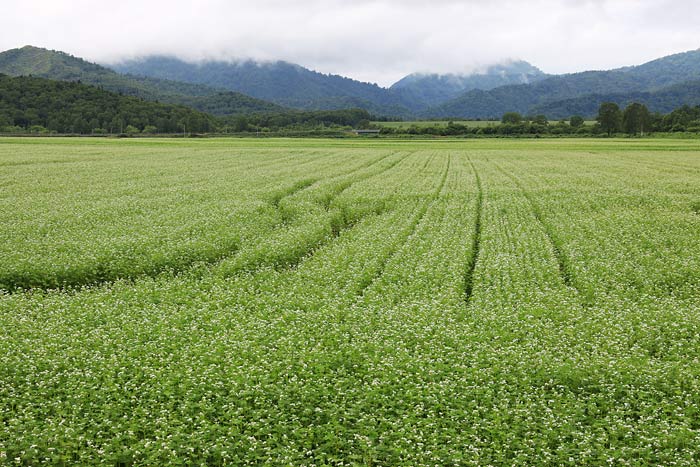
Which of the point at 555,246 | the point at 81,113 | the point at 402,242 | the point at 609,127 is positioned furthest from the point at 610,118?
the point at 81,113

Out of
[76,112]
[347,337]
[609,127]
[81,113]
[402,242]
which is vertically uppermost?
[76,112]

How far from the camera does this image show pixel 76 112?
489 ft

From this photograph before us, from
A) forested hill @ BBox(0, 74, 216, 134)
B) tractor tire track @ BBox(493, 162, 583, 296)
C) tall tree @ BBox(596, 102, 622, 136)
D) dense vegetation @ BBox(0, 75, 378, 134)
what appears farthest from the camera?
forested hill @ BBox(0, 74, 216, 134)

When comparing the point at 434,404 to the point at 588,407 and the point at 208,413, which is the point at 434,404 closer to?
the point at 588,407

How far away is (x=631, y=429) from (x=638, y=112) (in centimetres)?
15472

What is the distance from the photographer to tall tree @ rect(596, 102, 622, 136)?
13962cm

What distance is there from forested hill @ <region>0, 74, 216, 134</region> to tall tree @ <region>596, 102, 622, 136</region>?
12153 centimetres

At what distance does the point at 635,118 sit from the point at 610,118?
6373 millimetres

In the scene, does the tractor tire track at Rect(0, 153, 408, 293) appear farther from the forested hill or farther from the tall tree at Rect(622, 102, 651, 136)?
the tall tree at Rect(622, 102, 651, 136)

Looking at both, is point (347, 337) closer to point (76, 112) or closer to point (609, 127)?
point (609, 127)

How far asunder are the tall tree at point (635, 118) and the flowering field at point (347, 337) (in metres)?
127

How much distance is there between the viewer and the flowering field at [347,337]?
9258 mm

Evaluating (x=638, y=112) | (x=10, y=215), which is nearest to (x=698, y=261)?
(x=10, y=215)

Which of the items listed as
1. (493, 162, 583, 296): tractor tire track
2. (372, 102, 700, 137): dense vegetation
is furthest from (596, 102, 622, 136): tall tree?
(493, 162, 583, 296): tractor tire track
